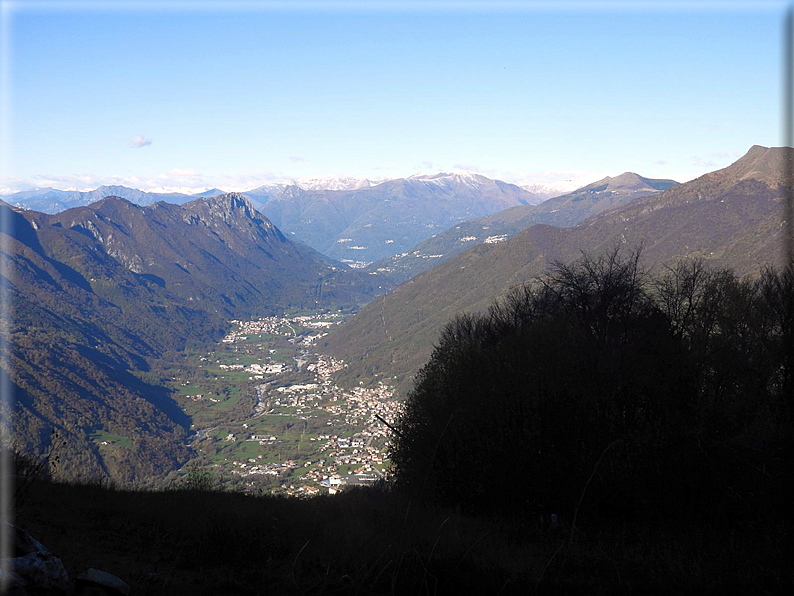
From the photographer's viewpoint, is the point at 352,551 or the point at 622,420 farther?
the point at 622,420

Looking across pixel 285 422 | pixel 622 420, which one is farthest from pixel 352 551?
pixel 285 422

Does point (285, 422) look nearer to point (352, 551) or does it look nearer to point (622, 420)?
point (622, 420)

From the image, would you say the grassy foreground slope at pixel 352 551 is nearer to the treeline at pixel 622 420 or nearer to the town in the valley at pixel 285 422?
the treeline at pixel 622 420

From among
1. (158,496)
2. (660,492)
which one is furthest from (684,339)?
(158,496)

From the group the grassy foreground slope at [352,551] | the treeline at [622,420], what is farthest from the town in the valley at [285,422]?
the grassy foreground slope at [352,551]

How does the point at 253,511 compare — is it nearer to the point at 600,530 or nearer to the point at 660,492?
the point at 600,530

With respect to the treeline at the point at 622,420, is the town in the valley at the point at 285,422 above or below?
below
